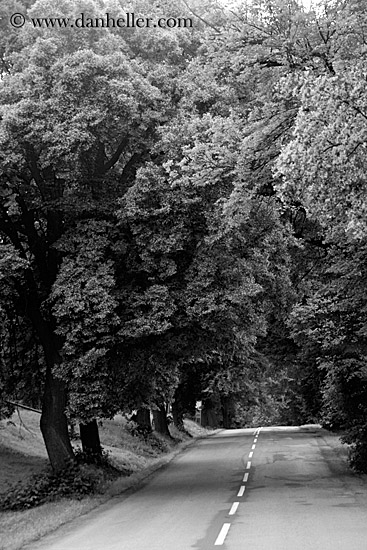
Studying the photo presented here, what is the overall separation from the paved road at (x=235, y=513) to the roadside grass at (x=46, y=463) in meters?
0.51

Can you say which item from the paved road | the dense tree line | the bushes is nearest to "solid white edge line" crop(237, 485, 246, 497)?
the paved road

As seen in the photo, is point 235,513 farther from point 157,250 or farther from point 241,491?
point 157,250

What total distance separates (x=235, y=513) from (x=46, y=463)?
11645 millimetres

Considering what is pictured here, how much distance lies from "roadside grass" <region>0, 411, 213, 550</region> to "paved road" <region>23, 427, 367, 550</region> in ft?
1.67

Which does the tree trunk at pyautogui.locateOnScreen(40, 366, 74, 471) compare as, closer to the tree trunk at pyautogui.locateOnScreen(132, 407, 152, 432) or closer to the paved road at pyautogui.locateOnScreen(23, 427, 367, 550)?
the paved road at pyautogui.locateOnScreen(23, 427, 367, 550)

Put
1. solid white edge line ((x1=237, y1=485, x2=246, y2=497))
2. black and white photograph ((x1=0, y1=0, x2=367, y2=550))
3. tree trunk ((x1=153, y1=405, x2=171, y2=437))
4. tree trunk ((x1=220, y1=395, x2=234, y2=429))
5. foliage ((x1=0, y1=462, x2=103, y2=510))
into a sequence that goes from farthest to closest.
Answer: tree trunk ((x1=220, y1=395, x2=234, y2=429))
tree trunk ((x1=153, y1=405, x2=171, y2=437))
foliage ((x1=0, y1=462, x2=103, y2=510))
solid white edge line ((x1=237, y1=485, x2=246, y2=497))
black and white photograph ((x1=0, y1=0, x2=367, y2=550))

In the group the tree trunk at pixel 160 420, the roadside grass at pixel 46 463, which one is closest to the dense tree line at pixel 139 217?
the roadside grass at pixel 46 463

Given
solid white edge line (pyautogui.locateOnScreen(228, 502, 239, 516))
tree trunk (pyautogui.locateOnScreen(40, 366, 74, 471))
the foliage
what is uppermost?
tree trunk (pyautogui.locateOnScreen(40, 366, 74, 471))

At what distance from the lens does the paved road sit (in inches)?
438

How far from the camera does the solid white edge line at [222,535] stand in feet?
36.1

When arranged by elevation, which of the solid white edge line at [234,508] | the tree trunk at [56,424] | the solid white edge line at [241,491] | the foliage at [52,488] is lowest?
the solid white edge line at [241,491]

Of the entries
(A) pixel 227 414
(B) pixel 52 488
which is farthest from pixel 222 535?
(A) pixel 227 414

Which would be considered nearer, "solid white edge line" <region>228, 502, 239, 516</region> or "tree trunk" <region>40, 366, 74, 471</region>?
"solid white edge line" <region>228, 502, 239, 516</region>

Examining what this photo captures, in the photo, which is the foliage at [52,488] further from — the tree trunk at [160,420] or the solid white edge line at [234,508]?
the tree trunk at [160,420]
